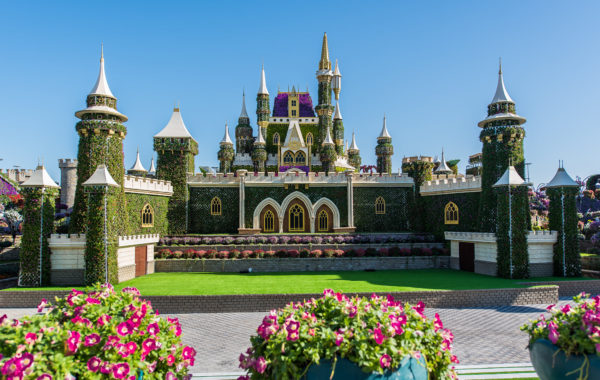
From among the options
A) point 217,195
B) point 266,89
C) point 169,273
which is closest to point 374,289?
point 169,273

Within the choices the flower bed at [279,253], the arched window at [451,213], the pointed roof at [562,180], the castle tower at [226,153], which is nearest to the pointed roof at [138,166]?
the castle tower at [226,153]

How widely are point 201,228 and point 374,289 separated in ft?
51.9

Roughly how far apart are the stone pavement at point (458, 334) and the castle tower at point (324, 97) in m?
27.0

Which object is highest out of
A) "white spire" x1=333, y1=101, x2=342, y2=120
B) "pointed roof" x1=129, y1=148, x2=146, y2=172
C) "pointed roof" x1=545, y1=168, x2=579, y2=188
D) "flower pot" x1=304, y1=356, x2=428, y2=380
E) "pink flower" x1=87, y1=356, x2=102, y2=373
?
"white spire" x1=333, y1=101, x2=342, y2=120

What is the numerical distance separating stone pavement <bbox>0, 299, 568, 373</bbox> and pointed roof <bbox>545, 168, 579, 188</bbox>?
592cm

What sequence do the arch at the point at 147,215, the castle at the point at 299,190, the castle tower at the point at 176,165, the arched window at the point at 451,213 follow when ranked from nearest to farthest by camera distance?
the castle at the point at 299,190 < the arch at the point at 147,215 < the arched window at the point at 451,213 < the castle tower at the point at 176,165

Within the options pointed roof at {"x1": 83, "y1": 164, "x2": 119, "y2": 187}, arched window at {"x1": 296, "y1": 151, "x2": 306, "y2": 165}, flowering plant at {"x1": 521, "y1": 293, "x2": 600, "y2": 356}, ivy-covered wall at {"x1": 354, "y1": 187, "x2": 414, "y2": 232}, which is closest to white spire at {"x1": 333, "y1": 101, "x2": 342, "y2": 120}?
arched window at {"x1": 296, "y1": 151, "x2": 306, "y2": 165}

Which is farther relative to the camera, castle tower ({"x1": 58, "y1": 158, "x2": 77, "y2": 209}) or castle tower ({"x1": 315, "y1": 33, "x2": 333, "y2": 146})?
castle tower ({"x1": 58, "y1": 158, "x2": 77, "y2": 209})

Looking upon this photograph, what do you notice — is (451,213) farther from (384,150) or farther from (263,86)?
(263,86)

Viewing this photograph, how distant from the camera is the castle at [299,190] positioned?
61.5ft

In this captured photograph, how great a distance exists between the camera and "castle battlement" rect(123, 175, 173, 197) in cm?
2103

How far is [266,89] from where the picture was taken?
→ 41.6 metres

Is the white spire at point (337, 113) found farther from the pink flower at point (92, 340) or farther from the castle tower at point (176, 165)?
the pink flower at point (92, 340)

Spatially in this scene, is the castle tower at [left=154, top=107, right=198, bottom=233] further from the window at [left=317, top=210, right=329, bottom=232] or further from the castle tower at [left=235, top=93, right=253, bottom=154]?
the castle tower at [left=235, top=93, right=253, bottom=154]
